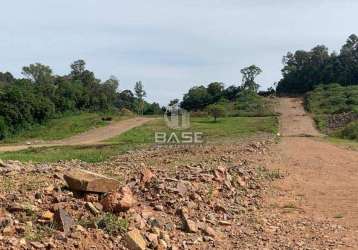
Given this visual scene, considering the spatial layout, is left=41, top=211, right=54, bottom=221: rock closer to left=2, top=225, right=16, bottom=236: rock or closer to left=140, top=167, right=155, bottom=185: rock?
left=2, top=225, right=16, bottom=236: rock

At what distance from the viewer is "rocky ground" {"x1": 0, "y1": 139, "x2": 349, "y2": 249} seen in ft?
17.8

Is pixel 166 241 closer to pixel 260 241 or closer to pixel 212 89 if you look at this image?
pixel 260 241

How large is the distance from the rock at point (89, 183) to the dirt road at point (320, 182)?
3197 mm

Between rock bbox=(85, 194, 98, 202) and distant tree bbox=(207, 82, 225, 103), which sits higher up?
distant tree bbox=(207, 82, 225, 103)

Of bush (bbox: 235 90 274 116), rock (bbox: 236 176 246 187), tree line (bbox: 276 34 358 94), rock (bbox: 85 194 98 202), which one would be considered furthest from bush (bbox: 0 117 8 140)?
tree line (bbox: 276 34 358 94)

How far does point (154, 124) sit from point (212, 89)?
26248 millimetres

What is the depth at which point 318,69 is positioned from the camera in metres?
68.0

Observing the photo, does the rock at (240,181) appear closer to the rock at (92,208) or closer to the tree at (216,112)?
the rock at (92,208)

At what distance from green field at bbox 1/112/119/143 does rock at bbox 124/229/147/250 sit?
27.3 meters

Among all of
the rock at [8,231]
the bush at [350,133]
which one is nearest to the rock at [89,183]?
the rock at [8,231]

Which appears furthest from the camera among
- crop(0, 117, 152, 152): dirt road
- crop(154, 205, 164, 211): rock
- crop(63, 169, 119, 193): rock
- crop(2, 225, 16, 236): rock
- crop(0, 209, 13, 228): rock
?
crop(0, 117, 152, 152): dirt road

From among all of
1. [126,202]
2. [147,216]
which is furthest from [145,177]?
[126,202]

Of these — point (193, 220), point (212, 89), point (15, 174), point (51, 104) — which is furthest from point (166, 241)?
point (212, 89)

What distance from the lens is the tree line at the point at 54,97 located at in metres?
35.8
